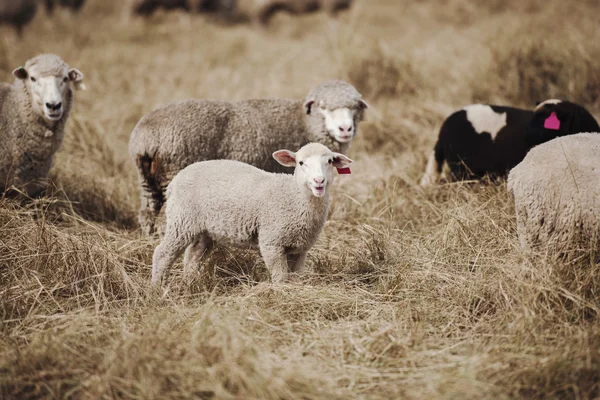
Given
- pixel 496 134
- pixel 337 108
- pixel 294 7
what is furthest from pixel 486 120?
pixel 294 7

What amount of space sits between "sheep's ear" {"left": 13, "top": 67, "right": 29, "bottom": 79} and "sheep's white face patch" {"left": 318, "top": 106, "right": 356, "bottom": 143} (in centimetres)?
215

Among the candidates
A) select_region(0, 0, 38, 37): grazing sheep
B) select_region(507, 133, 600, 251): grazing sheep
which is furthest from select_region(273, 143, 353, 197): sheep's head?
select_region(0, 0, 38, 37): grazing sheep

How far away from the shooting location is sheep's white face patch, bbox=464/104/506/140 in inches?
176

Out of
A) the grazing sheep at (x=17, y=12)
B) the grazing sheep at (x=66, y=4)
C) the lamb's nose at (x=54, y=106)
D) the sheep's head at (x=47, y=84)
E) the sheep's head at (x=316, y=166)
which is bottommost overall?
the sheep's head at (x=316, y=166)

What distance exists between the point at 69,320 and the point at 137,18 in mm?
11462

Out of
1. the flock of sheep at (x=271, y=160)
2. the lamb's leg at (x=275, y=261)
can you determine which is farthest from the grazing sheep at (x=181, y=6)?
the lamb's leg at (x=275, y=261)

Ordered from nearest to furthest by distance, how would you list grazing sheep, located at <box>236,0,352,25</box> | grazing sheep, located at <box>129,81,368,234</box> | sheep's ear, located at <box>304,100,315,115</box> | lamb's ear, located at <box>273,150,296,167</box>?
1. lamb's ear, located at <box>273,150,296,167</box>
2. grazing sheep, located at <box>129,81,368,234</box>
3. sheep's ear, located at <box>304,100,315,115</box>
4. grazing sheep, located at <box>236,0,352,25</box>

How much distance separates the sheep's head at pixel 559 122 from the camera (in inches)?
162

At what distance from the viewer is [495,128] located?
4480 mm

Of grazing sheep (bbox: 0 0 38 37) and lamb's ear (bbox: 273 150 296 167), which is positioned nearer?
lamb's ear (bbox: 273 150 296 167)

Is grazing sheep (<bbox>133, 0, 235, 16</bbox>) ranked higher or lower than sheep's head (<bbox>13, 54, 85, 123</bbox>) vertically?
higher

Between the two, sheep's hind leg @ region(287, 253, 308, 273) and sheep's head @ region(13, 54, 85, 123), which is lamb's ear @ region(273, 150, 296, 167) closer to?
sheep's hind leg @ region(287, 253, 308, 273)

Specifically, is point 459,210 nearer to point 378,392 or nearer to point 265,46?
point 378,392

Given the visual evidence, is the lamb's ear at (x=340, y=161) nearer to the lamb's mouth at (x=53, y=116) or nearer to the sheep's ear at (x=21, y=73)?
the lamb's mouth at (x=53, y=116)
